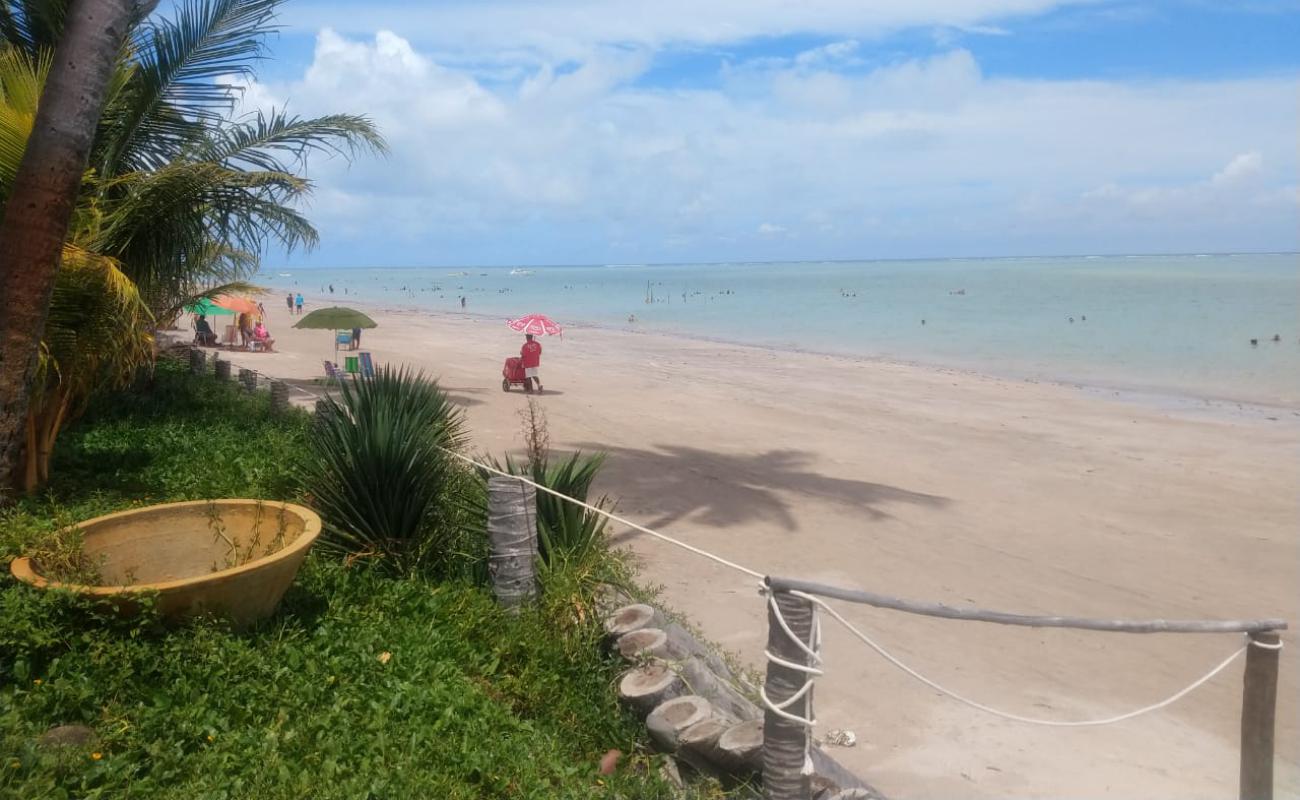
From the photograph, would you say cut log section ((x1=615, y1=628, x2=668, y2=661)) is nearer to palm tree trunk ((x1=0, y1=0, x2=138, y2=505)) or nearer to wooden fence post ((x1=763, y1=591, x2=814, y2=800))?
wooden fence post ((x1=763, y1=591, x2=814, y2=800))

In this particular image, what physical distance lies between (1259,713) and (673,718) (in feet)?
6.52

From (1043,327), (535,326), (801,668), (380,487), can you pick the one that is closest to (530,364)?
(535,326)

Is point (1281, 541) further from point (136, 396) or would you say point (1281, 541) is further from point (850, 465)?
point (136, 396)

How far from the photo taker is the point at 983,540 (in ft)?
27.6

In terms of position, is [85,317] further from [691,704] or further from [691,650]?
[691,704]

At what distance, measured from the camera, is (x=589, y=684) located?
4.15 m

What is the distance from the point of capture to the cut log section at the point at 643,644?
4.07 m

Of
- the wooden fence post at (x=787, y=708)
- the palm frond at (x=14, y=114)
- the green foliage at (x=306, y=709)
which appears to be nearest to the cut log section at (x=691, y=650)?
the green foliage at (x=306, y=709)

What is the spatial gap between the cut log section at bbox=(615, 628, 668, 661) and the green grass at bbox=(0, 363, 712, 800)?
0.15 meters

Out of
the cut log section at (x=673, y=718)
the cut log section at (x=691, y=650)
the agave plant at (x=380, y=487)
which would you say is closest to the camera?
the cut log section at (x=673, y=718)

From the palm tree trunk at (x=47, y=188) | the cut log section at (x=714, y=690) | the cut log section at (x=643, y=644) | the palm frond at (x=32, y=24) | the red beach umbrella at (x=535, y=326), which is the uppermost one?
the palm frond at (x=32, y=24)

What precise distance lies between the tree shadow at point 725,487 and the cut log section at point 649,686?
4.27m

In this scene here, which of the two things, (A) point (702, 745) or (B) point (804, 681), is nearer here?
(B) point (804, 681)

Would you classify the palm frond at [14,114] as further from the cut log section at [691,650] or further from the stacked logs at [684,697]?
the cut log section at [691,650]
